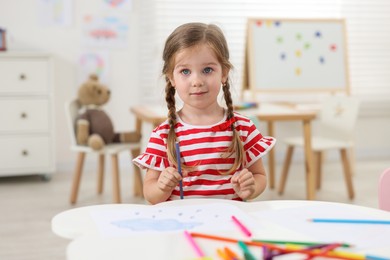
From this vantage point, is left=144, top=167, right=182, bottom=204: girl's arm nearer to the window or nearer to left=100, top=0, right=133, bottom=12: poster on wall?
the window

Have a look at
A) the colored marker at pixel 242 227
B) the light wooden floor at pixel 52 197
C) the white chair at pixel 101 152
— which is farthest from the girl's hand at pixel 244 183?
the white chair at pixel 101 152

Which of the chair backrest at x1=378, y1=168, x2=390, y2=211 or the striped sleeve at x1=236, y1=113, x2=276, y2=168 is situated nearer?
the chair backrest at x1=378, y1=168, x2=390, y2=211

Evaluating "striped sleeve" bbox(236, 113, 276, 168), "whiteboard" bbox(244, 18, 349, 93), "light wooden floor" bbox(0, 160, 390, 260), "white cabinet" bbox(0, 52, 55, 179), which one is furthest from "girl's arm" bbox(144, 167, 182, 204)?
"whiteboard" bbox(244, 18, 349, 93)

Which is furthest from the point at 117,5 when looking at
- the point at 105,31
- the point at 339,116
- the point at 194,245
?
the point at 194,245

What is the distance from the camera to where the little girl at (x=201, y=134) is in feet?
4.26

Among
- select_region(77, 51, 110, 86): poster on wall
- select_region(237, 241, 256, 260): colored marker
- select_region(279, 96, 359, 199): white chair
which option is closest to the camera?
select_region(237, 241, 256, 260): colored marker

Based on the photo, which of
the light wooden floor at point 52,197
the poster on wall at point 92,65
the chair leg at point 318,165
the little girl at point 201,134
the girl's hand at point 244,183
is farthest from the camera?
the poster on wall at point 92,65

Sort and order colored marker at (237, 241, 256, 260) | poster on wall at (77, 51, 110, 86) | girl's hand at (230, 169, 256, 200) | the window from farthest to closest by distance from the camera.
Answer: the window < poster on wall at (77, 51, 110, 86) < girl's hand at (230, 169, 256, 200) < colored marker at (237, 241, 256, 260)

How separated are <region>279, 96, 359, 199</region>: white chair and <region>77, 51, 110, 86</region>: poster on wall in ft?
5.20

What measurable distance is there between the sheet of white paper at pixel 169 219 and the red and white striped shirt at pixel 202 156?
0.95 ft

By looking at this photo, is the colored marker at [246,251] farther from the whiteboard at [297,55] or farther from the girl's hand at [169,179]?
the whiteboard at [297,55]

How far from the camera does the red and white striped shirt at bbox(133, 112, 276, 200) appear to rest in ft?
4.43

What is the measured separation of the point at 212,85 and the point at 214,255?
1.90 ft

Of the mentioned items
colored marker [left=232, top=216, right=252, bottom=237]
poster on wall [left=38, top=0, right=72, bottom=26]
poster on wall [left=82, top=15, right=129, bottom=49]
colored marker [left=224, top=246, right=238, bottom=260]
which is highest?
poster on wall [left=38, top=0, right=72, bottom=26]
